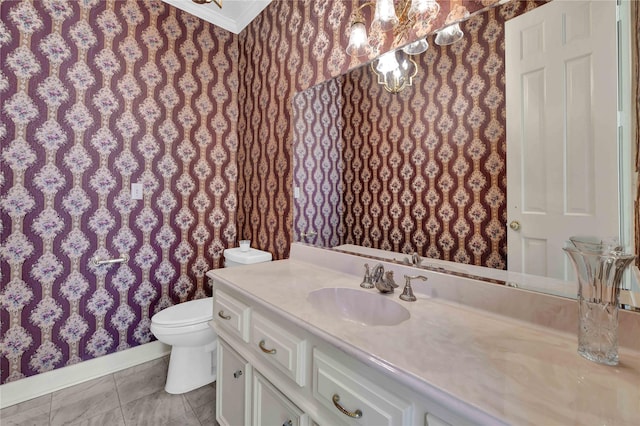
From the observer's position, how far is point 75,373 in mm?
1826

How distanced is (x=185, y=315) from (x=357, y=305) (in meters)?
1.20

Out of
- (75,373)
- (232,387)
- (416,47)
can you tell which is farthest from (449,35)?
(75,373)

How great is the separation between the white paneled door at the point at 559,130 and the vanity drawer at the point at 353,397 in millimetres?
626

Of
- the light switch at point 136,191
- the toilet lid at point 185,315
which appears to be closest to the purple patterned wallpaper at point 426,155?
the toilet lid at point 185,315

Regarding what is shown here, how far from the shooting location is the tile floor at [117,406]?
5.00ft

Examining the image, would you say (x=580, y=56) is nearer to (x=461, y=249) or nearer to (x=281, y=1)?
(x=461, y=249)

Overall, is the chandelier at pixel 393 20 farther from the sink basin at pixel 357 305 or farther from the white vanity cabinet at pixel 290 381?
the white vanity cabinet at pixel 290 381

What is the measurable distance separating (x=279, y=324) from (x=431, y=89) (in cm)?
105

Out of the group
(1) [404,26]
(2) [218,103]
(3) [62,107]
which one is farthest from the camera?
(2) [218,103]

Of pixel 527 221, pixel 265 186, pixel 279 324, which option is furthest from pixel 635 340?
pixel 265 186

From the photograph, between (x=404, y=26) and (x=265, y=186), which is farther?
(x=265, y=186)

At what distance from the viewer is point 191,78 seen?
2.28 m

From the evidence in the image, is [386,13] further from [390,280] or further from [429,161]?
[390,280]

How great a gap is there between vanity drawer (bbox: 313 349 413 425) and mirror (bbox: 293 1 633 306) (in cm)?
57
